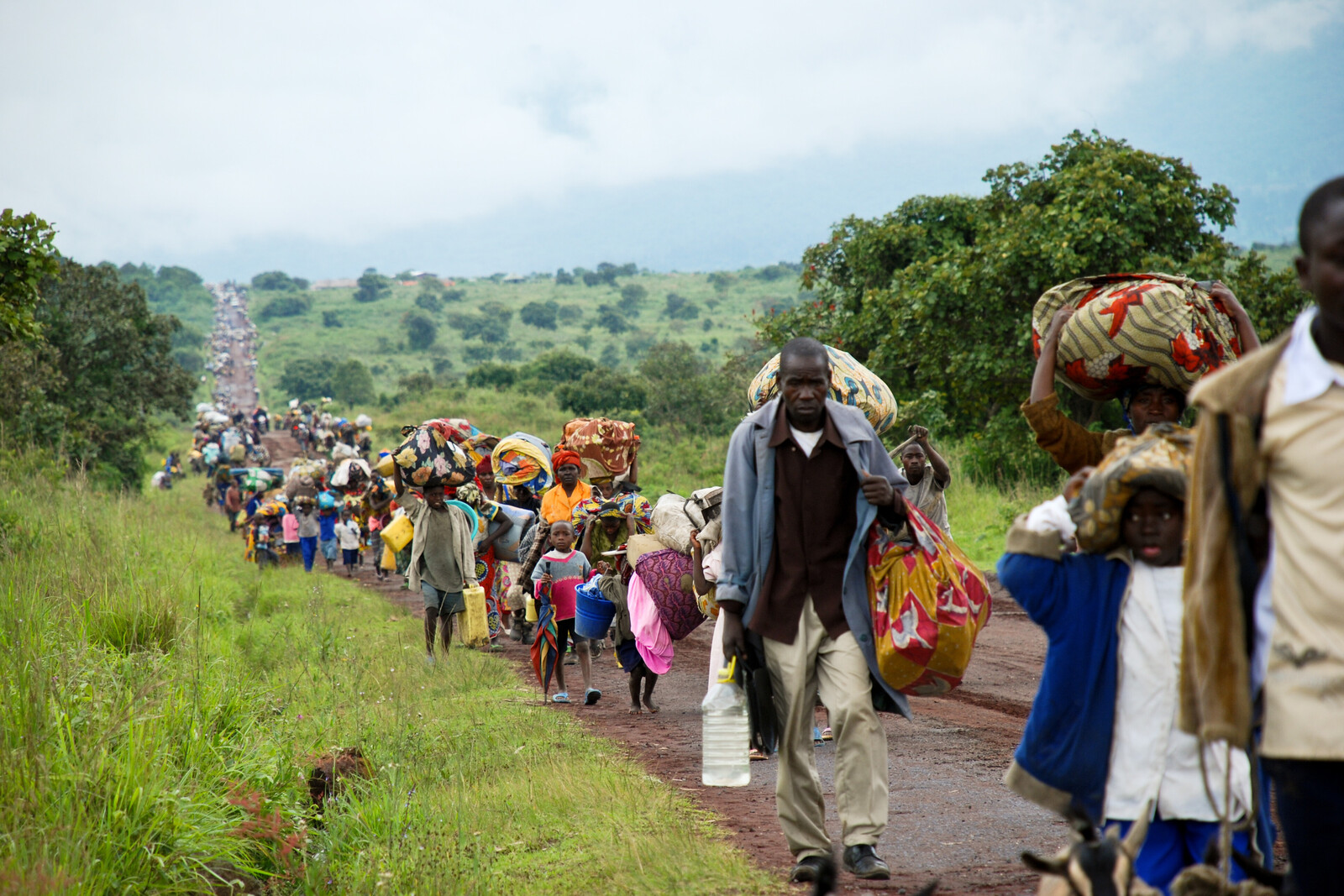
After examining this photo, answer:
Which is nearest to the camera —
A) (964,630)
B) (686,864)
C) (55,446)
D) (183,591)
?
(964,630)

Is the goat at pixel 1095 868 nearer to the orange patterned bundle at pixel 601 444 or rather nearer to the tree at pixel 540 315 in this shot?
the orange patterned bundle at pixel 601 444

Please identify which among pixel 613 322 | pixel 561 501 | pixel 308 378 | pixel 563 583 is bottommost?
pixel 563 583

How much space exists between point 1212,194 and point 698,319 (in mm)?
90841

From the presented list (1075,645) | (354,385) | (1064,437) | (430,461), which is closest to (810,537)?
(1064,437)

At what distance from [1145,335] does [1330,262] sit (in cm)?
181

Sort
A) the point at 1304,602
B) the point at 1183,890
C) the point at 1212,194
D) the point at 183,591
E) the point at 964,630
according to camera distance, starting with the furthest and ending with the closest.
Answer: the point at 1212,194 < the point at 183,591 < the point at 964,630 < the point at 1183,890 < the point at 1304,602

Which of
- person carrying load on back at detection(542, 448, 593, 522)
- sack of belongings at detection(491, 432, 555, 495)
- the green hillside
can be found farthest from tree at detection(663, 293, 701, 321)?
person carrying load on back at detection(542, 448, 593, 522)

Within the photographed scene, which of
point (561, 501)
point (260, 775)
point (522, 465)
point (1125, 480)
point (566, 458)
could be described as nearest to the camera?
point (1125, 480)

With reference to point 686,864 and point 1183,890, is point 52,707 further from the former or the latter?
point 1183,890

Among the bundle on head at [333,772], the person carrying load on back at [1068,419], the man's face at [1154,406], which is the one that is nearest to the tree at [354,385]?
the bundle on head at [333,772]

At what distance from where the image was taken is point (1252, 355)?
245cm

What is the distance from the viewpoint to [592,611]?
905cm

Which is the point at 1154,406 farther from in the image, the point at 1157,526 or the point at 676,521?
the point at 676,521

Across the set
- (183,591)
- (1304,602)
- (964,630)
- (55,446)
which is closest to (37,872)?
(964,630)
